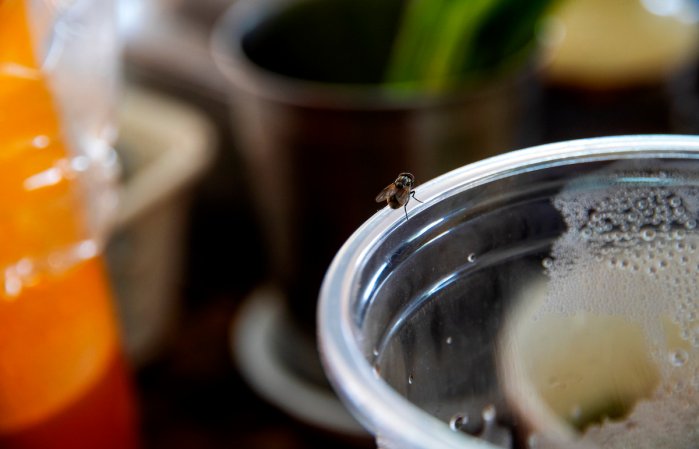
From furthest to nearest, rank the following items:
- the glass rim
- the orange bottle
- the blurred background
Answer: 1. the blurred background
2. the orange bottle
3. the glass rim

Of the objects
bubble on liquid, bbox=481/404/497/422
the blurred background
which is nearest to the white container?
the blurred background

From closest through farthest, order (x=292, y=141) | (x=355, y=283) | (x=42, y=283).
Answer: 1. (x=355, y=283)
2. (x=42, y=283)
3. (x=292, y=141)

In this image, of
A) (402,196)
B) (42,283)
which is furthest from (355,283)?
(42,283)

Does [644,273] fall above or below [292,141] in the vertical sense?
below

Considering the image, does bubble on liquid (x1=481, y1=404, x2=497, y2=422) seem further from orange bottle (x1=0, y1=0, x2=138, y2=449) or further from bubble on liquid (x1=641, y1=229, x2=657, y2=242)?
orange bottle (x1=0, y1=0, x2=138, y2=449)

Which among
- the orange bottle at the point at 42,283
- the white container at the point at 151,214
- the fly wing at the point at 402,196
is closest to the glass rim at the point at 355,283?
the fly wing at the point at 402,196

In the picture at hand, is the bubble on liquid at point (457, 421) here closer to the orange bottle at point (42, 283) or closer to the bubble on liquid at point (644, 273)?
the bubble on liquid at point (644, 273)

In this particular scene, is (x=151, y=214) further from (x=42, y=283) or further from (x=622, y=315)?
(x=622, y=315)
